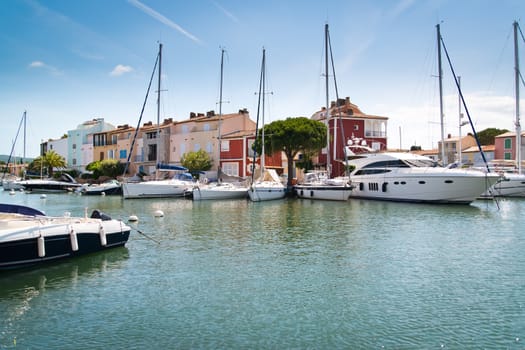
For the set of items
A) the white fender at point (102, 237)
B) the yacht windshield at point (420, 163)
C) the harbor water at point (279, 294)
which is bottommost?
the harbor water at point (279, 294)

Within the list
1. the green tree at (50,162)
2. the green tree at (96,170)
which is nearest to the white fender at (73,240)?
the green tree at (96,170)

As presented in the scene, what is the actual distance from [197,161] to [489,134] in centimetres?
5745

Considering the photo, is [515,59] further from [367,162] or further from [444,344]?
[444,344]

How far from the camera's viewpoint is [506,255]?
14914 millimetres

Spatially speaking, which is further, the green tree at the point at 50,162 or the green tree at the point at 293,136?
the green tree at the point at 50,162

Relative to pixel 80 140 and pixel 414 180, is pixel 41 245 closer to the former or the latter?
pixel 414 180

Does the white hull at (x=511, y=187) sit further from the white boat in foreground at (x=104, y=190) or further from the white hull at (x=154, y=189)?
the white boat in foreground at (x=104, y=190)

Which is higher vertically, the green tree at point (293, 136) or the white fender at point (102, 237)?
the green tree at point (293, 136)

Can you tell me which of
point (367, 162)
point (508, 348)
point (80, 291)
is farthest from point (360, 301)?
point (367, 162)

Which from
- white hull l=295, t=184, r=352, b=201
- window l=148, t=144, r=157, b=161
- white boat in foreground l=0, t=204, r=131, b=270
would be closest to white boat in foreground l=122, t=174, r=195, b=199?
white hull l=295, t=184, r=352, b=201

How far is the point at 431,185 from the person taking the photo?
3425cm

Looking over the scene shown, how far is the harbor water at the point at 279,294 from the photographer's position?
26.3ft

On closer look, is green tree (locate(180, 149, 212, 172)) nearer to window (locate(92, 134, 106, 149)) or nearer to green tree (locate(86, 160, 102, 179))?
green tree (locate(86, 160, 102, 179))

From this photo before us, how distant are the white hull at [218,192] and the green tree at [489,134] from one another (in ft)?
194
